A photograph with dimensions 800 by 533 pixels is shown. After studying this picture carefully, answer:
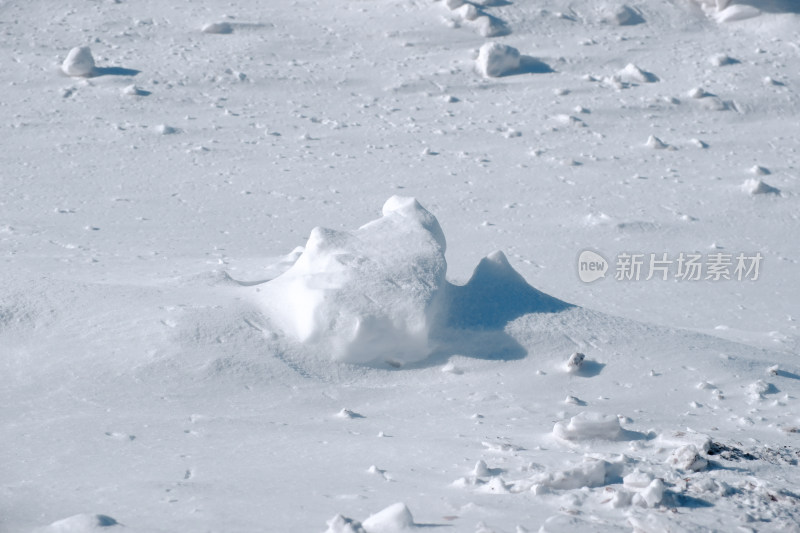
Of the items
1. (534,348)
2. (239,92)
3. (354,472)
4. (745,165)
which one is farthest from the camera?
(239,92)

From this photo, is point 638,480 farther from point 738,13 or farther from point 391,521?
point 738,13

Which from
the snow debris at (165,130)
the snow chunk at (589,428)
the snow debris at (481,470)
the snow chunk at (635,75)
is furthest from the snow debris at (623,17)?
the snow debris at (481,470)

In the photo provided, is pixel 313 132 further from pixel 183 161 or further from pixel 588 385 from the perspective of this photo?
pixel 588 385

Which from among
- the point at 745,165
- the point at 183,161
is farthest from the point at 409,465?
the point at 745,165

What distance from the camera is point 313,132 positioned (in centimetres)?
544

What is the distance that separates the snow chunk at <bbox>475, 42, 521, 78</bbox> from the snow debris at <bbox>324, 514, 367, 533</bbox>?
4.83 m

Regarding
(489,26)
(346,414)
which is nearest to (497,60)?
(489,26)

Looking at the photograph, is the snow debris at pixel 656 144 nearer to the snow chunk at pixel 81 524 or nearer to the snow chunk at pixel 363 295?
the snow chunk at pixel 363 295

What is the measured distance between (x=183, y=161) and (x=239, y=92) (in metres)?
1.01

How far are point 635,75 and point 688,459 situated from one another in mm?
4525

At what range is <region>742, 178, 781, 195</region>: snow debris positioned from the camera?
4926 millimetres

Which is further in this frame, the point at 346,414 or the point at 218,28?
the point at 218,28

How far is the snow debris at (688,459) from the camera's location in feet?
6.75

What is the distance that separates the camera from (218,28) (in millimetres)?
6441
